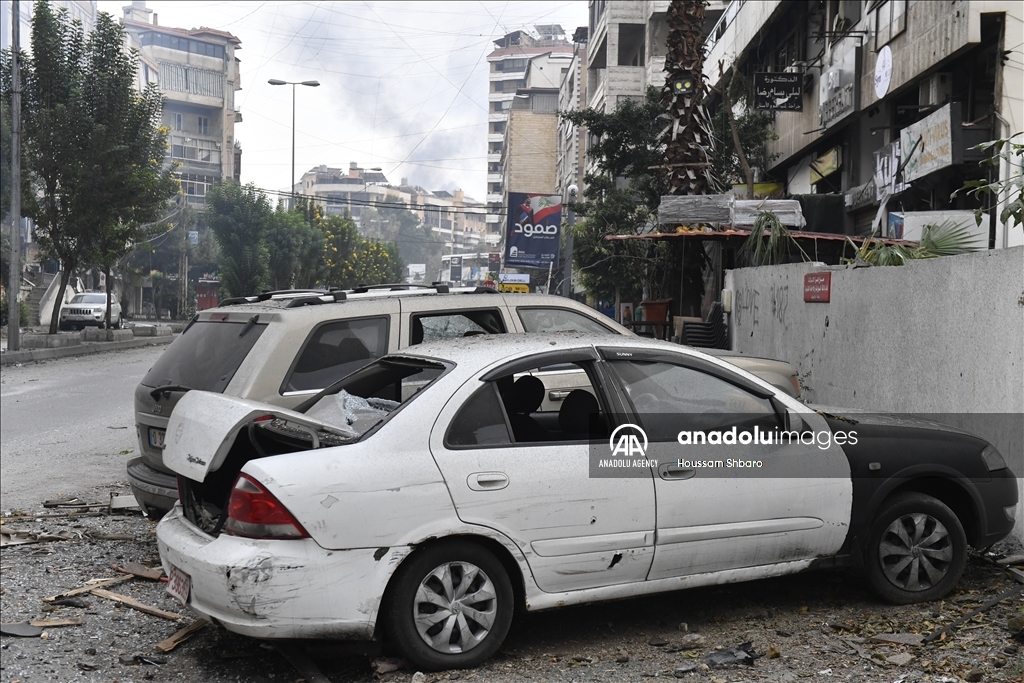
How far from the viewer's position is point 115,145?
103 ft

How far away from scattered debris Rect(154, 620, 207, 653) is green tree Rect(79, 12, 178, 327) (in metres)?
28.5

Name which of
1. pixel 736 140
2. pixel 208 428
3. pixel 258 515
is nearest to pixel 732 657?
pixel 258 515

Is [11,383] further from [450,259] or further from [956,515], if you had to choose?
[450,259]

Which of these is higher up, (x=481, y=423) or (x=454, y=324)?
(x=454, y=324)

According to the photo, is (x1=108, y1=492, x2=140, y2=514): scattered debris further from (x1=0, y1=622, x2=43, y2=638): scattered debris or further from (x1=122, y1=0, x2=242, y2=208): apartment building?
(x1=122, y1=0, x2=242, y2=208): apartment building

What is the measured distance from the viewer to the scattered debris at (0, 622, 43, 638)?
527cm

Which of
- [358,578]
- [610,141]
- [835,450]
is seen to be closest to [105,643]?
[358,578]

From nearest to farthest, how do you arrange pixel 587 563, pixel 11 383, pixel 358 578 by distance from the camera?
pixel 358 578
pixel 587 563
pixel 11 383

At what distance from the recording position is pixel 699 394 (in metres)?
5.23

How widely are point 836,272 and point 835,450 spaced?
5.79 metres

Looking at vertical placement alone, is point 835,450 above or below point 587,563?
above

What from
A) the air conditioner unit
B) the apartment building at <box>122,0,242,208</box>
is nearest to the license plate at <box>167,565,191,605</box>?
the air conditioner unit

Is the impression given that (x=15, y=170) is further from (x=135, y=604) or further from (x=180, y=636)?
(x=180, y=636)

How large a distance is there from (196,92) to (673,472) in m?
117
